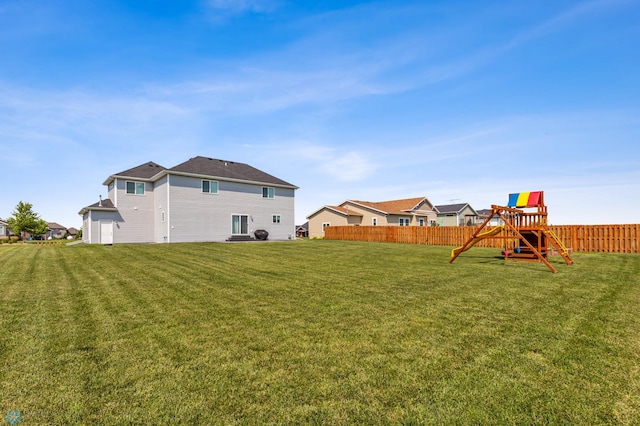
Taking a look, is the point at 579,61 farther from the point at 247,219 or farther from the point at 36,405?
the point at 247,219

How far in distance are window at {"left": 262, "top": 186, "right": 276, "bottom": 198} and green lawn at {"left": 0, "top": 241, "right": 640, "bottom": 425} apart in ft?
70.4

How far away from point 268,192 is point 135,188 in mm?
11593

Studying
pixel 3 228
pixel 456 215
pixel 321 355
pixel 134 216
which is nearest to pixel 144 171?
pixel 134 216

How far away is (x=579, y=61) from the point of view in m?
11.6

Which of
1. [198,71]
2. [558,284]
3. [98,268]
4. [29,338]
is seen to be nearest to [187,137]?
[198,71]

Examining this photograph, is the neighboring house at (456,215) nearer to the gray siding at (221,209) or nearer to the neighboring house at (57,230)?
the gray siding at (221,209)

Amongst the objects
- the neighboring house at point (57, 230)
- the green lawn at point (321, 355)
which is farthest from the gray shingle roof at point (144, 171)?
the neighboring house at point (57, 230)

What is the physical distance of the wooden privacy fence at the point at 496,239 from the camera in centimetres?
1719

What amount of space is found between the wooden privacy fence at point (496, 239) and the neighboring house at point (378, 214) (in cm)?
592

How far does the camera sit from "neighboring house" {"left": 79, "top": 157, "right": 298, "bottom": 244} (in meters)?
23.7

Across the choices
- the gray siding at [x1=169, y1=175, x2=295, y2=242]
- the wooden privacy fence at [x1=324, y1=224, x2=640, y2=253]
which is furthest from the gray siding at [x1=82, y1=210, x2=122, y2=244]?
the wooden privacy fence at [x1=324, y1=224, x2=640, y2=253]

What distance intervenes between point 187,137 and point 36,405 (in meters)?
18.0

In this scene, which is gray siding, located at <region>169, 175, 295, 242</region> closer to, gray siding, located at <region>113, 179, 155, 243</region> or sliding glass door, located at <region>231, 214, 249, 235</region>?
sliding glass door, located at <region>231, 214, 249, 235</region>

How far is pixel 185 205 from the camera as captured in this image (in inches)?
938
